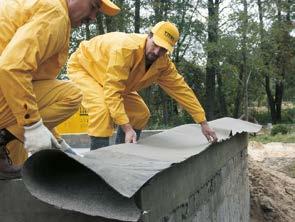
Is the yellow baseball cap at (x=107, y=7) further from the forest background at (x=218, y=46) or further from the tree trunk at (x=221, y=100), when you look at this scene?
the tree trunk at (x=221, y=100)

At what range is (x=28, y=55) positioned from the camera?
3.02 m

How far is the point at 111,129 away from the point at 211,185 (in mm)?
1052

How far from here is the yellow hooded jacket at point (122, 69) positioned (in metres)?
4.95

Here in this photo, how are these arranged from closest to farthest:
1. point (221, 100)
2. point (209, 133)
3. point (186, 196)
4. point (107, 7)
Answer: point (107, 7)
point (186, 196)
point (209, 133)
point (221, 100)

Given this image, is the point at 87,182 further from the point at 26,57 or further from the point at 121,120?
the point at 121,120

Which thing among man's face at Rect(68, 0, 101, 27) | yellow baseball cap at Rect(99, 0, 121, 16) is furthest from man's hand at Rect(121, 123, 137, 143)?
man's face at Rect(68, 0, 101, 27)

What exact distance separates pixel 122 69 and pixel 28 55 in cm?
208

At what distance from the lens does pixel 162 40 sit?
5125 millimetres

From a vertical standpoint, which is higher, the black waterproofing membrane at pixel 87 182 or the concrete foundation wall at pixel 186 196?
the black waterproofing membrane at pixel 87 182

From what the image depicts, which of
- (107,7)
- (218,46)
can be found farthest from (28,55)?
(218,46)

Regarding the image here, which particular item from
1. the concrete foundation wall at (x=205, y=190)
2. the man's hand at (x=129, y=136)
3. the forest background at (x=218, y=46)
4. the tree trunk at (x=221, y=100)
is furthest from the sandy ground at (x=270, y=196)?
the tree trunk at (x=221, y=100)

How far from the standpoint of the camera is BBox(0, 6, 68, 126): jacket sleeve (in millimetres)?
2973

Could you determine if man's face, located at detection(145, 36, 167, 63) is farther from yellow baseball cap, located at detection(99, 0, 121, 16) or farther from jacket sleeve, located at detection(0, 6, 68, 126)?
jacket sleeve, located at detection(0, 6, 68, 126)

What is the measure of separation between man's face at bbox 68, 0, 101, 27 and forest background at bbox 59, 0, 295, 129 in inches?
924
